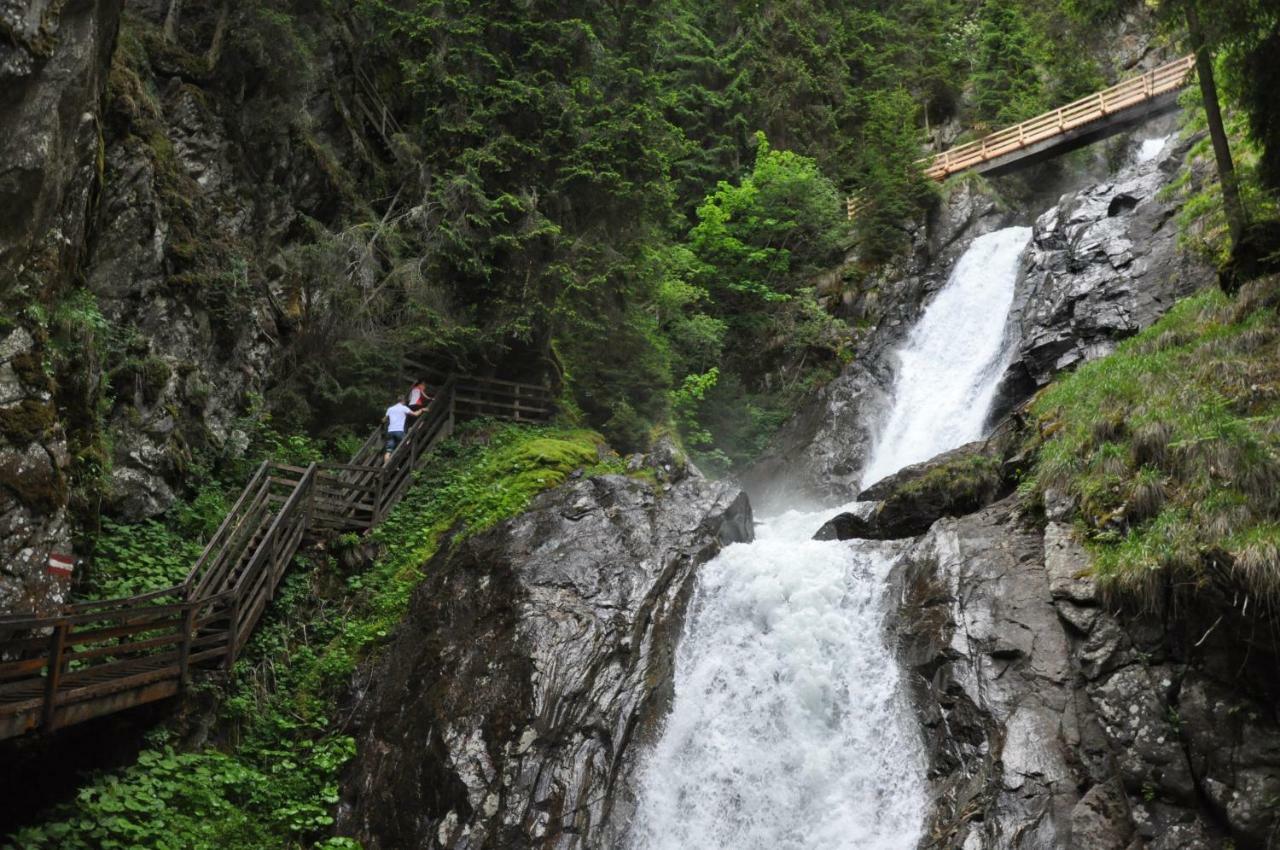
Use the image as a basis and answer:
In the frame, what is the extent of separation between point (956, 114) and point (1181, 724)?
3087cm

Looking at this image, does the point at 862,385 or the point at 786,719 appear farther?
the point at 862,385

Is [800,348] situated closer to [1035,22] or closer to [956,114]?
[956,114]

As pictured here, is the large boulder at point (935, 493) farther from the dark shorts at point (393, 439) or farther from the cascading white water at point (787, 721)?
the dark shorts at point (393, 439)

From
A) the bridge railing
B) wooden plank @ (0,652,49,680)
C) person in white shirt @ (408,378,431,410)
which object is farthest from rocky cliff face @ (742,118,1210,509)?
wooden plank @ (0,652,49,680)

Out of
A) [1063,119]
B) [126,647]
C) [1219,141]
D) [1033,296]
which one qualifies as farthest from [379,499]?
[1063,119]

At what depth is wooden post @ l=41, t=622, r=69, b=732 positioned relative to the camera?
278 inches

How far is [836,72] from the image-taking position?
31.7 metres

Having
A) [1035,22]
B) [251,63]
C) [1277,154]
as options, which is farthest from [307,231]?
[1035,22]

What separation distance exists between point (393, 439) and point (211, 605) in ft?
15.7

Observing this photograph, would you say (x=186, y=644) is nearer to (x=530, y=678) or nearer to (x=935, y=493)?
(x=530, y=678)

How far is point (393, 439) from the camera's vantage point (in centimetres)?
1415

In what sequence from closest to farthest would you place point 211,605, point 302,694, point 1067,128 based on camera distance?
point 211,605, point 302,694, point 1067,128

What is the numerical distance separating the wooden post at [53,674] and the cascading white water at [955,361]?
15.1 meters

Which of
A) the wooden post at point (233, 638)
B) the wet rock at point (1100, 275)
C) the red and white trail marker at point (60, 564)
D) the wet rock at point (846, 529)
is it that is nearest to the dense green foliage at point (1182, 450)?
the wet rock at point (846, 529)
